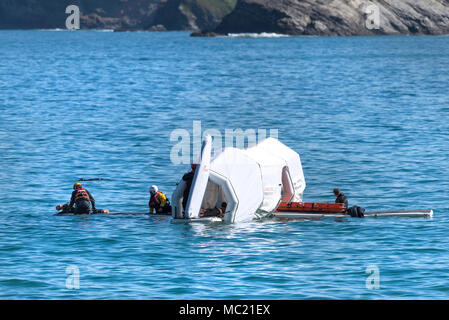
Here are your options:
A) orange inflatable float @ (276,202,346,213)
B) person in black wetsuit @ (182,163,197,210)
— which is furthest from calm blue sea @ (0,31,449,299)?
person in black wetsuit @ (182,163,197,210)

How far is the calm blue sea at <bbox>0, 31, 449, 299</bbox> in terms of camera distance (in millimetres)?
23000

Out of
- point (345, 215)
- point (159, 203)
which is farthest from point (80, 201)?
point (345, 215)

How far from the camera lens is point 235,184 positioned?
29.6m

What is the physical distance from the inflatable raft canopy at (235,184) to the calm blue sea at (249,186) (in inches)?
31.4

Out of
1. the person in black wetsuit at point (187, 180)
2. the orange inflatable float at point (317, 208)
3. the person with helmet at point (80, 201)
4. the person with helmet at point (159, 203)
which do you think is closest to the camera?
Result: the person in black wetsuit at point (187, 180)

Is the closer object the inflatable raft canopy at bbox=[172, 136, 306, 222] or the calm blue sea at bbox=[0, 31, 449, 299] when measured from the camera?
the calm blue sea at bbox=[0, 31, 449, 299]

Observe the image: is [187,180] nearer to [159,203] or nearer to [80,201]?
[159,203]

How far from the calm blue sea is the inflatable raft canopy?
0.80m

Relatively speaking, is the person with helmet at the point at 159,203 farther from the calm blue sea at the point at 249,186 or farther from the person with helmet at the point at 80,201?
the person with helmet at the point at 80,201

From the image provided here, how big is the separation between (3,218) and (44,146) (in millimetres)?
21610

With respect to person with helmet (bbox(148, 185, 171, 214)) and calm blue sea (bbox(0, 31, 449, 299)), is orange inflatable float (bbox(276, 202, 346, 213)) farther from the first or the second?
person with helmet (bbox(148, 185, 171, 214))

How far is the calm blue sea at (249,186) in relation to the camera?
2300 centimetres

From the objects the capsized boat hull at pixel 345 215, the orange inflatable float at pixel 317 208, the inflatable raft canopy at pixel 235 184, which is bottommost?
the capsized boat hull at pixel 345 215

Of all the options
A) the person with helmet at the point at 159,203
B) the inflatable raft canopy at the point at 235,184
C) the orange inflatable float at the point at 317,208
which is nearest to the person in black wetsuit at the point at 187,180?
the inflatable raft canopy at the point at 235,184
